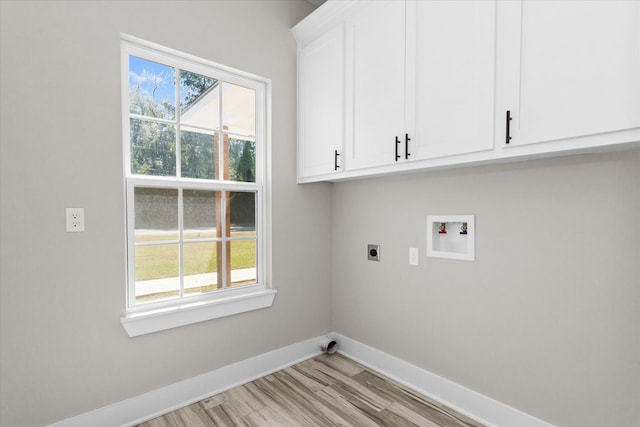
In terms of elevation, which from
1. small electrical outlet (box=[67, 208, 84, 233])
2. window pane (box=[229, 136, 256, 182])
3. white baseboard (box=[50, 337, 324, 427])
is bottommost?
white baseboard (box=[50, 337, 324, 427])

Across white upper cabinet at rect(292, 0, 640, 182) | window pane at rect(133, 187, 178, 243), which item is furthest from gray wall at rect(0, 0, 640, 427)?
white upper cabinet at rect(292, 0, 640, 182)

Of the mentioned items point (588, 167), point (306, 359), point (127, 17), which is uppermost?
point (127, 17)

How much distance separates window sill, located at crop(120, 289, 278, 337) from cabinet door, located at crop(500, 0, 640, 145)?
72.4 inches

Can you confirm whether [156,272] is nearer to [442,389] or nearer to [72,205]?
[72,205]

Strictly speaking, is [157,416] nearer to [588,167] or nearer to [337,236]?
[337,236]

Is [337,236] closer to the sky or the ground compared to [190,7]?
closer to the ground

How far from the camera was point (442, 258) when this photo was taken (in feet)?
6.83

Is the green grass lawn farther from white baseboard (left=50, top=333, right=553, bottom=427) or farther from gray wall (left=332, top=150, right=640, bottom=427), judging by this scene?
gray wall (left=332, top=150, right=640, bottom=427)

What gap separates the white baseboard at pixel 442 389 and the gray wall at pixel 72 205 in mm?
1093

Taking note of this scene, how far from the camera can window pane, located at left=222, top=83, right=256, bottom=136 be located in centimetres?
229

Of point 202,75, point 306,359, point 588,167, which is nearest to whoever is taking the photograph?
point 588,167

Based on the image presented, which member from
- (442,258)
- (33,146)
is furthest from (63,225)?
(442,258)

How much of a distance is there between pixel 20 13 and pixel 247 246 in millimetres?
1723

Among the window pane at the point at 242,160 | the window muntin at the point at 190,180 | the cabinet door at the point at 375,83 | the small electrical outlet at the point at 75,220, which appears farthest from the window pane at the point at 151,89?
the cabinet door at the point at 375,83
